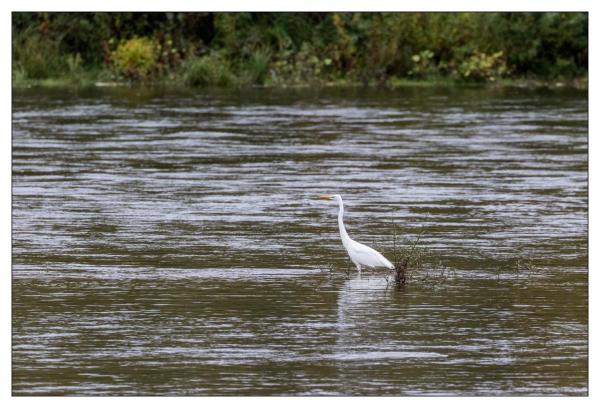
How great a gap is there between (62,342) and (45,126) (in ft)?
58.3

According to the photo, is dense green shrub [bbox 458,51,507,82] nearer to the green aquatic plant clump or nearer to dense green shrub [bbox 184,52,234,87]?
dense green shrub [bbox 184,52,234,87]

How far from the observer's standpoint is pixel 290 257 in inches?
583

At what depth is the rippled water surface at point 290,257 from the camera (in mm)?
10312

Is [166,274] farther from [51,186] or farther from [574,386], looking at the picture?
[51,186]

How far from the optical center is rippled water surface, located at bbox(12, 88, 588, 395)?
1031 cm

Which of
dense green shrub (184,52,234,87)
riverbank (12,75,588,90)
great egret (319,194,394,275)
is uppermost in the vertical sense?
great egret (319,194,394,275)

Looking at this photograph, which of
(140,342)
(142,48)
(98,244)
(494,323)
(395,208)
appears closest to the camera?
(140,342)

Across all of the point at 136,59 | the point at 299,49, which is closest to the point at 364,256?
the point at 136,59

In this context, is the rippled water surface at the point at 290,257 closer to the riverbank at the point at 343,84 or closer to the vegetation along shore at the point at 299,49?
the riverbank at the point at 343,84

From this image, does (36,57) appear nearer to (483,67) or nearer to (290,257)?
(483,67)

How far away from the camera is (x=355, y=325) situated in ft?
38.4

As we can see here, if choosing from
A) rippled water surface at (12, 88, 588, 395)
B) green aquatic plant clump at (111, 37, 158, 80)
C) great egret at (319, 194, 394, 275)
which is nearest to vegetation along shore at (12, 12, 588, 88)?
green aquatic plant clump at (111, 37, 158, 80)

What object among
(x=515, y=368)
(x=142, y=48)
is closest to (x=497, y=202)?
(x=515, y=368)

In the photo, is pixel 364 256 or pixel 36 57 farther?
pixel 36 57
